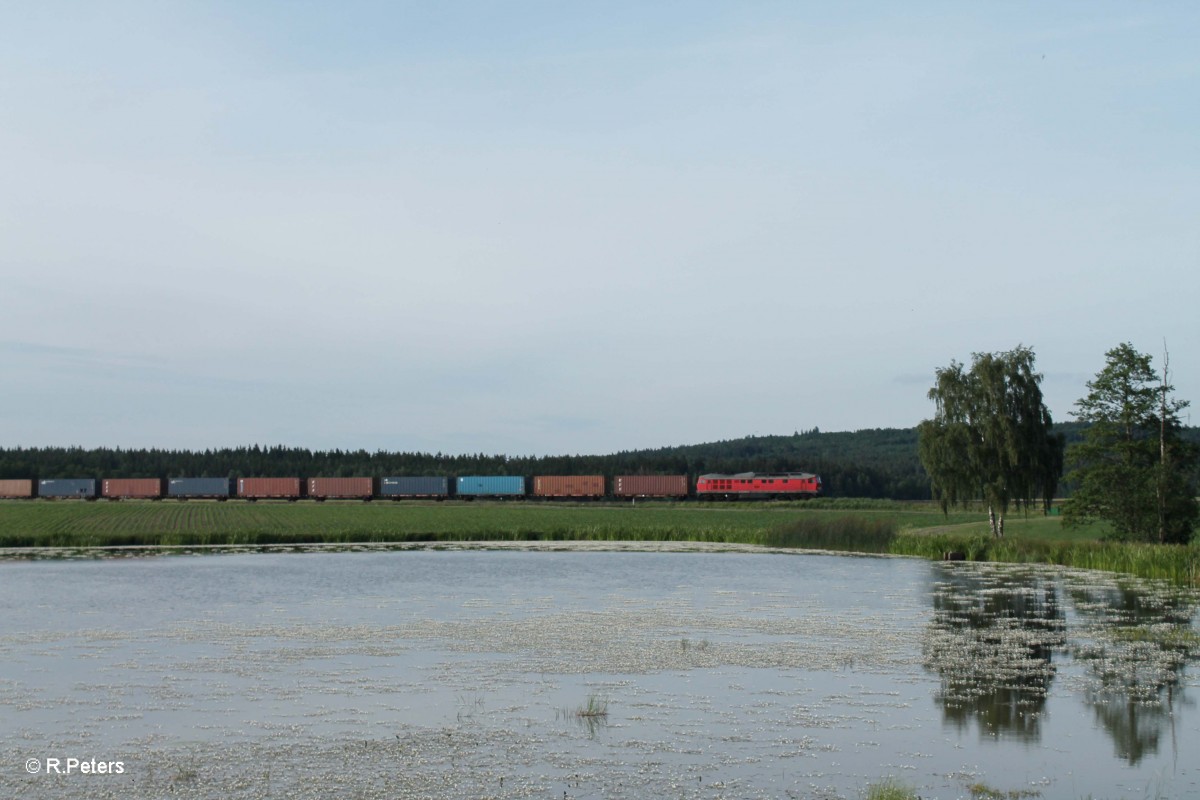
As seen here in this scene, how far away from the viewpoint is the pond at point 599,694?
40.8ft

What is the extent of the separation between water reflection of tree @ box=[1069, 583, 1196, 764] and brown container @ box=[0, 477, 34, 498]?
133422 mm

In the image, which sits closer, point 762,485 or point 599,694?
point 599,694

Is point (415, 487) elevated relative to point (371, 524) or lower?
elevated

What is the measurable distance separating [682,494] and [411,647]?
323 feet

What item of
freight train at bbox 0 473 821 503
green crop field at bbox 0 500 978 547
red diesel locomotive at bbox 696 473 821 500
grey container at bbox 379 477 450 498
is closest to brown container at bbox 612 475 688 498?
freight train at bbox 0 473 821 503

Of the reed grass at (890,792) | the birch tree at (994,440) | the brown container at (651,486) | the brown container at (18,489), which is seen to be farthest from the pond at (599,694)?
the brown container at (18,489)

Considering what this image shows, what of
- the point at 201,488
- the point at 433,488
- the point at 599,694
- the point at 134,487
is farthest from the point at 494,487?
the point at 599,694

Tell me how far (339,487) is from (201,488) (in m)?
16.9

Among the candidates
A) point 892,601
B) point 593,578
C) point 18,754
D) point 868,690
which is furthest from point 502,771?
point 593,578

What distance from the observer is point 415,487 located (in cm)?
12781

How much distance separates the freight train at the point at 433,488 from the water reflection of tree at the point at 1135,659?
83.5 meters

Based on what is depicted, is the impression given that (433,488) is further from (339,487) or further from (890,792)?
(890,792)

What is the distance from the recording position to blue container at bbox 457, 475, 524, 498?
411 ft

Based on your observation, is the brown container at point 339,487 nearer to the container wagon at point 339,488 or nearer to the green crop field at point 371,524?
the container wagon at point 339,488
